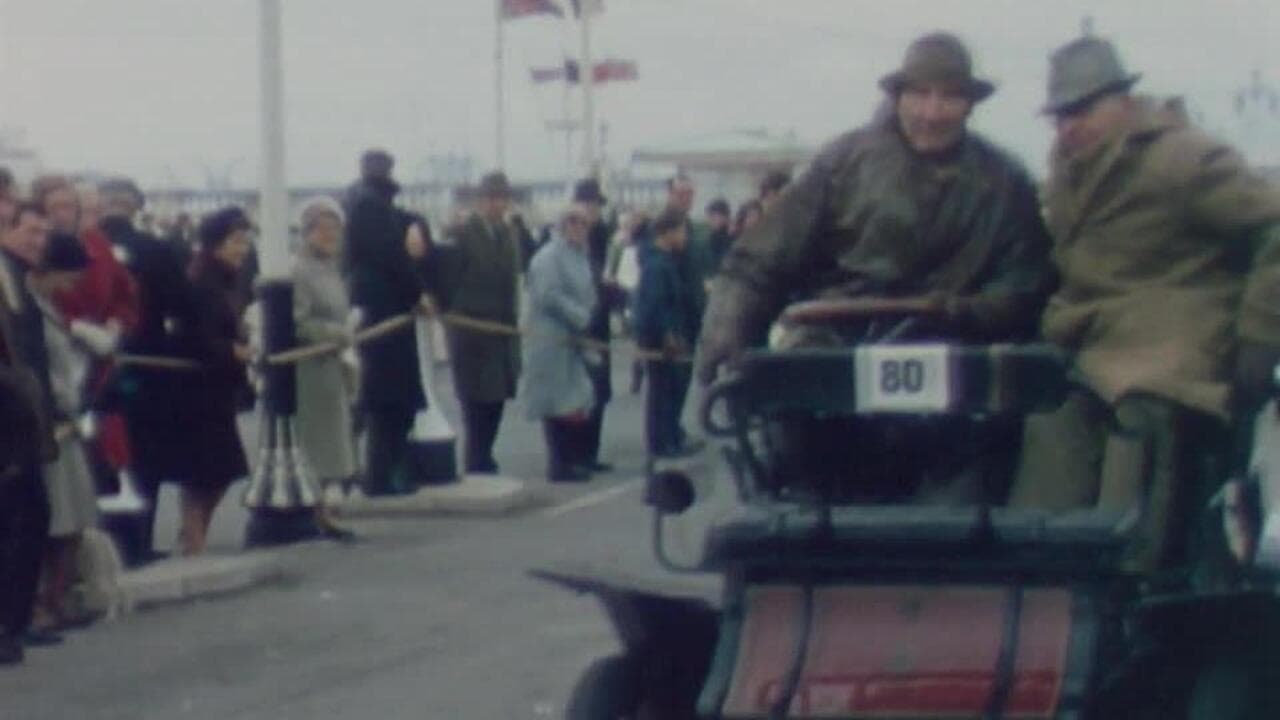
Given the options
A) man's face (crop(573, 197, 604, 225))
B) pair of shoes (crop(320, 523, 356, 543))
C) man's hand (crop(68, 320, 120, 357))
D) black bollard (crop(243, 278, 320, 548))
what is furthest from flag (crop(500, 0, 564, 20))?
man's hand (crop(68, 320, 120, 357))

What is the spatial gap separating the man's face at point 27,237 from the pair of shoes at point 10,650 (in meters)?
1.60

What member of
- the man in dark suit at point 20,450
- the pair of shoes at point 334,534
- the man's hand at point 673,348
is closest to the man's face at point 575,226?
the man's hand at point 673,348

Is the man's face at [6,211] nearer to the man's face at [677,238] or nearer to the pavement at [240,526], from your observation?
the pavement at [240,526]

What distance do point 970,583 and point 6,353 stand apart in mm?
7385

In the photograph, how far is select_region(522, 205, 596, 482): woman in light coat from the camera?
2455cm

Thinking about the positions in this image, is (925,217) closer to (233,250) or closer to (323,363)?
(233,250)

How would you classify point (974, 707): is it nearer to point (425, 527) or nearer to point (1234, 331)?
point (1234, 331)

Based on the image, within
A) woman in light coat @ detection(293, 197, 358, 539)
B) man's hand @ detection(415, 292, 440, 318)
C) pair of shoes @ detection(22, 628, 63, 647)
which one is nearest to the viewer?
pair of shoes @ detection(22, 628, 63, 647)

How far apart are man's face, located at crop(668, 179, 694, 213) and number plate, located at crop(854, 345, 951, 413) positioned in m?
18.6

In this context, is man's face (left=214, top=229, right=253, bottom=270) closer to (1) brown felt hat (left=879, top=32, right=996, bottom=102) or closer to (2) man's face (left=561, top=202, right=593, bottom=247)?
(2) man's face (left=561, top=202, right=593, bottom=247)

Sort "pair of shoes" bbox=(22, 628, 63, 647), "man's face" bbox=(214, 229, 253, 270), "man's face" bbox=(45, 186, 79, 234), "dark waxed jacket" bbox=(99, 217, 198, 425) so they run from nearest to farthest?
"pair of shoes" bbox=(22, 628, 63, 647) < "man's face" bbox=(45, 186, 79, 234) < "dark waxed jacket" bbox=(99, 217, 198, 425) < "man's face" bbox=(214, 229, 253, 270)

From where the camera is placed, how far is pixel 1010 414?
835 centimetres

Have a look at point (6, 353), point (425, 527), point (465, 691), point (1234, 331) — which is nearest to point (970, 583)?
point (1234, 331)

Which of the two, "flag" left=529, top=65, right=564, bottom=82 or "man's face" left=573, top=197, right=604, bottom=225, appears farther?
"flag" left=529, top=65, right=564, bottom=82
